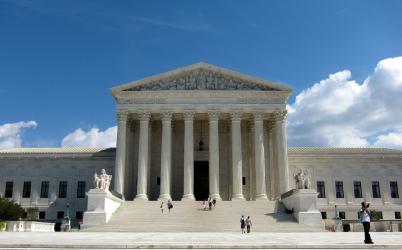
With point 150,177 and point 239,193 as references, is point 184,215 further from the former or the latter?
point 150,177

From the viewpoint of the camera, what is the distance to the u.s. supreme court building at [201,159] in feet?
177

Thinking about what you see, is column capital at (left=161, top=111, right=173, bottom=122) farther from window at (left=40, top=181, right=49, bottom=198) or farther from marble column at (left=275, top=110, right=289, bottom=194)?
window at (left=40, top=181, right=49, bottom=198)

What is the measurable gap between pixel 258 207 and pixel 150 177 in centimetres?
1707

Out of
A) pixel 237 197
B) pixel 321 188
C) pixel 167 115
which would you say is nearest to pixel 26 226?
pixel 167 115

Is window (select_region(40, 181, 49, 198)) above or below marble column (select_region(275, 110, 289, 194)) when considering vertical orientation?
below

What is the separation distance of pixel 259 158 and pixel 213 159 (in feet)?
18.4

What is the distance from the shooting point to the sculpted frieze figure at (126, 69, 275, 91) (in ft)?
182

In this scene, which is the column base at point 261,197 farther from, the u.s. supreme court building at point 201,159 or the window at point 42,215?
the window at point 42,215

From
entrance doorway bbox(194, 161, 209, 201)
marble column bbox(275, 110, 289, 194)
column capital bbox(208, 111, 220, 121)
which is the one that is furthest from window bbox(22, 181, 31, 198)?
marble column bbox(275, 110, 289, 194)

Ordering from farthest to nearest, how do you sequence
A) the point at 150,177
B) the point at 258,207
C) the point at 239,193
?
the point at 150,177, the point at 239,193, the point at 258,207

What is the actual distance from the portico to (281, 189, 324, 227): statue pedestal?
25.7 feet

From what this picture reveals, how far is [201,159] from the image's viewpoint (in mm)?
60250

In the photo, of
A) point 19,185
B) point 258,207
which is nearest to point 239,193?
point 258,207

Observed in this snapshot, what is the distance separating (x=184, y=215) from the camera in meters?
44.3
